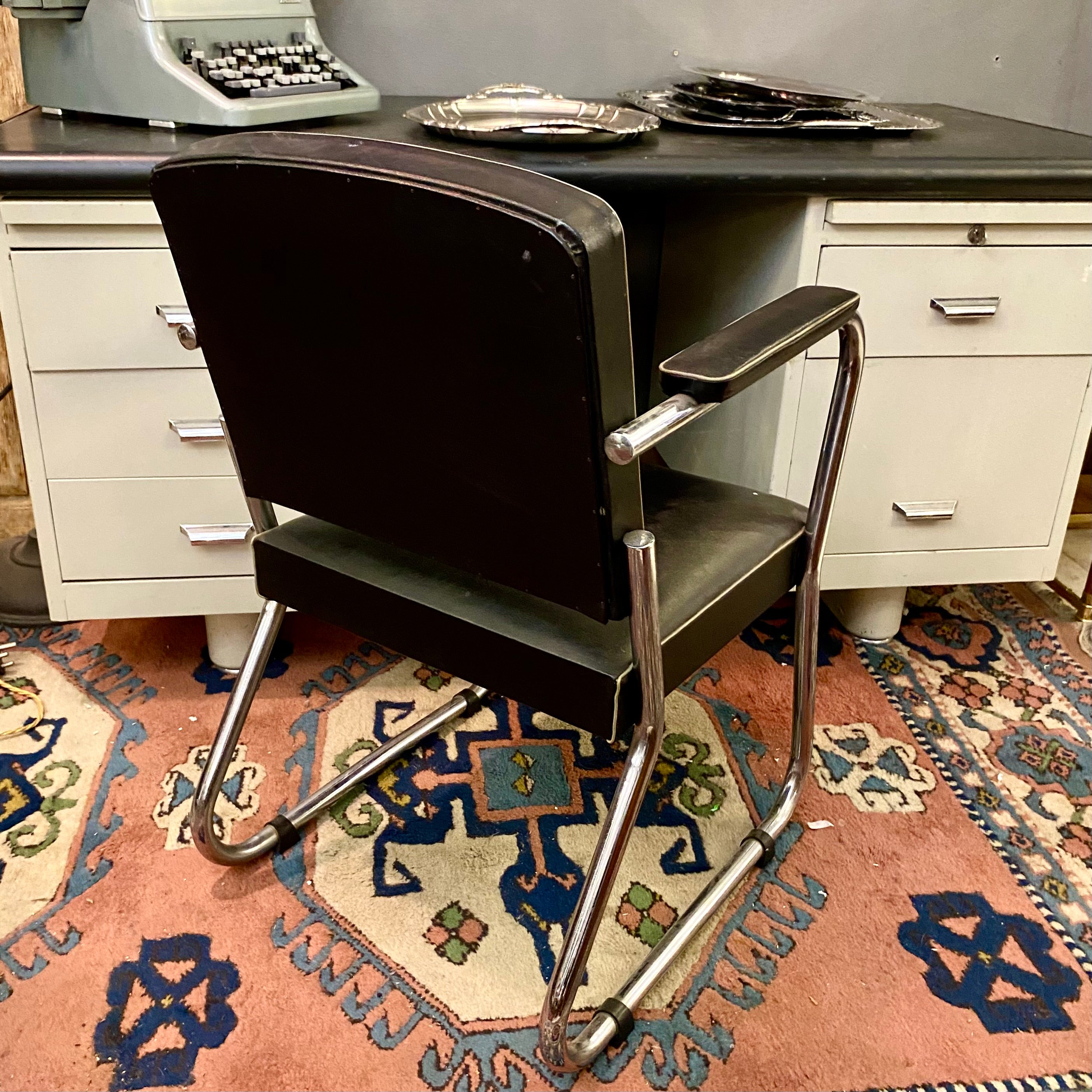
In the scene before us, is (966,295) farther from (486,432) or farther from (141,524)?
(141,524)

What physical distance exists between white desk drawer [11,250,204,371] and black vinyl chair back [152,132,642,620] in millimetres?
395

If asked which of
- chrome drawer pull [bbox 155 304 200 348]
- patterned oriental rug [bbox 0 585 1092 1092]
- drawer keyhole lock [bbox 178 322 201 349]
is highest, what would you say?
drawer keyhole lock [bbox 178 322 201 349]

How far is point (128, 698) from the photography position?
4.94 feet

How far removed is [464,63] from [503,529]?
118 cm

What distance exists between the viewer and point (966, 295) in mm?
1362

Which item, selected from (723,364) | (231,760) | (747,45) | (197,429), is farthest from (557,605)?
(747,45)

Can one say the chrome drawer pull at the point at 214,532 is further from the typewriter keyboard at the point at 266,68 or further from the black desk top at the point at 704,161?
the typewriter keyboard at the point at 266,68

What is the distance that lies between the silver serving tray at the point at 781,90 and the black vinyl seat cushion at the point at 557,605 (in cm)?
68

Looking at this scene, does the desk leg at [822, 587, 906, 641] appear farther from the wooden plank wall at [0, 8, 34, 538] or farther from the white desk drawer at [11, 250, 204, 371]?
the wooden plank wall at [0, 8, 34, 538]

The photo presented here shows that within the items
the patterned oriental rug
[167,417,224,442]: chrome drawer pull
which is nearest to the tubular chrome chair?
the patterned oriental rug

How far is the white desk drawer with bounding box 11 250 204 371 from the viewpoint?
1.21 m

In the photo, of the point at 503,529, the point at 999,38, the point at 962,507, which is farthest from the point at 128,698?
the point at 999,38

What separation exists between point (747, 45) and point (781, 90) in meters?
0.36

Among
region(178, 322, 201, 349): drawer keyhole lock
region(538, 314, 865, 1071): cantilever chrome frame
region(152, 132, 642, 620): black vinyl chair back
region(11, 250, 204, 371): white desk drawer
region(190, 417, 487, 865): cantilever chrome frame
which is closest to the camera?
region(152, 132, 642, 620): black vinyl chair back
